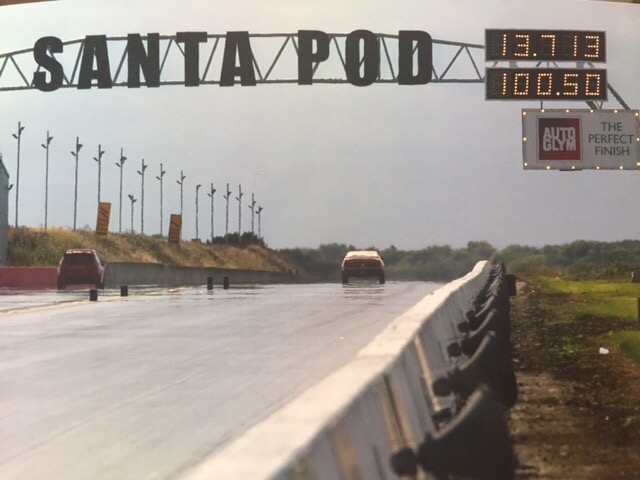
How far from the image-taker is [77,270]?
5125 centimetres

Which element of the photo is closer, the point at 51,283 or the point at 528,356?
the point at 528,356

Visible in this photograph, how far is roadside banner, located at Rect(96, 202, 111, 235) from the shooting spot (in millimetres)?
104250

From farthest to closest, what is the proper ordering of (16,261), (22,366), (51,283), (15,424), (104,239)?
1. (104,239)
2. (16,261)
3. (51,283)
4. (22,366)
5. (15,424)

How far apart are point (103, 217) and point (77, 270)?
54.7m

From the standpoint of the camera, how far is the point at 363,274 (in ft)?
188

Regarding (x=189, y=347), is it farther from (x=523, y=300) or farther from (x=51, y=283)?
(x=51, y=283)

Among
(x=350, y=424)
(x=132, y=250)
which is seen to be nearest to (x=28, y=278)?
(x=350, y=424)

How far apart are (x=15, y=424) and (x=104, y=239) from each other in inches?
4509

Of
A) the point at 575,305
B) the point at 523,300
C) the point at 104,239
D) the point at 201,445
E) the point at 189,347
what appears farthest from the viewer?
the point at 104,239

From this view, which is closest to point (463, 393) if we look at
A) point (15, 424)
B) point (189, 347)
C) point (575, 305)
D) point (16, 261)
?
point (15, 424)

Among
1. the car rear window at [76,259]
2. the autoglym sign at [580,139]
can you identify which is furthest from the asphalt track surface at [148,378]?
the car rear window at [76,259]

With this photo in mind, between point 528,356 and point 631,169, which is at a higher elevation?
point 631,169

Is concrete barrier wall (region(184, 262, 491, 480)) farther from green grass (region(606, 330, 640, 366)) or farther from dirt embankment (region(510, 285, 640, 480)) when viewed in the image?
green grass (region(606, 330, 640, 366))

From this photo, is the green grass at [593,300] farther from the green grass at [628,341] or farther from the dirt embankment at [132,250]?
the dirt embankment at [132,250]
